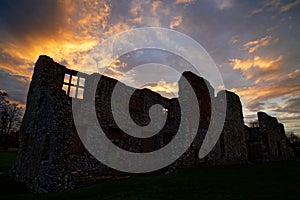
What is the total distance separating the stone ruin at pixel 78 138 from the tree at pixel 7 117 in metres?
25.3

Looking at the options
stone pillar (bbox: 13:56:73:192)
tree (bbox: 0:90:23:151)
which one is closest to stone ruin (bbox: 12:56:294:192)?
stone pillar (bbox: 13:56:73:192)

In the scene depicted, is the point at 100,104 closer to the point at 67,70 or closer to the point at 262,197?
the point at 67,70

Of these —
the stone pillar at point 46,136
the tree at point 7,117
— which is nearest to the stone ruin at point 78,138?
the stone pillar at point 46,136

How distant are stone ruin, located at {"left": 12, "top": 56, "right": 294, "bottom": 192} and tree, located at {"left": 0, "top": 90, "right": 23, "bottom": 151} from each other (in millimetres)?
25273

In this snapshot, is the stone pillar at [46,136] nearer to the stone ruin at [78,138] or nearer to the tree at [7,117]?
the stone ruin at [78,138]

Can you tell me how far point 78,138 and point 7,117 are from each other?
30811 mm

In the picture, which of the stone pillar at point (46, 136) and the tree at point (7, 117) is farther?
the tree at point (7, 117)

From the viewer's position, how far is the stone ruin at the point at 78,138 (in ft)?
37.6

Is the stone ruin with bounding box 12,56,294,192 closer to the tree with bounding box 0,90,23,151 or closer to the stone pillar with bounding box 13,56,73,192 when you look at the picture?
the stone pillar with bounding box 13,56,73,192

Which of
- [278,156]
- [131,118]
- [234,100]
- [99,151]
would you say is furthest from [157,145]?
[278,156]

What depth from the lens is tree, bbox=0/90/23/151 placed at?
1417 inches

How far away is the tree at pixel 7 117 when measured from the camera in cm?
3600

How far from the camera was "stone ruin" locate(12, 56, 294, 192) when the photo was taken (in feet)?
37.6

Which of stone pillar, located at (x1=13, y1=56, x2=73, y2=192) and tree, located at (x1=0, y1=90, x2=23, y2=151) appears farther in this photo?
tree, located at (x1=0, y1=90, x2=23, y2=151)
